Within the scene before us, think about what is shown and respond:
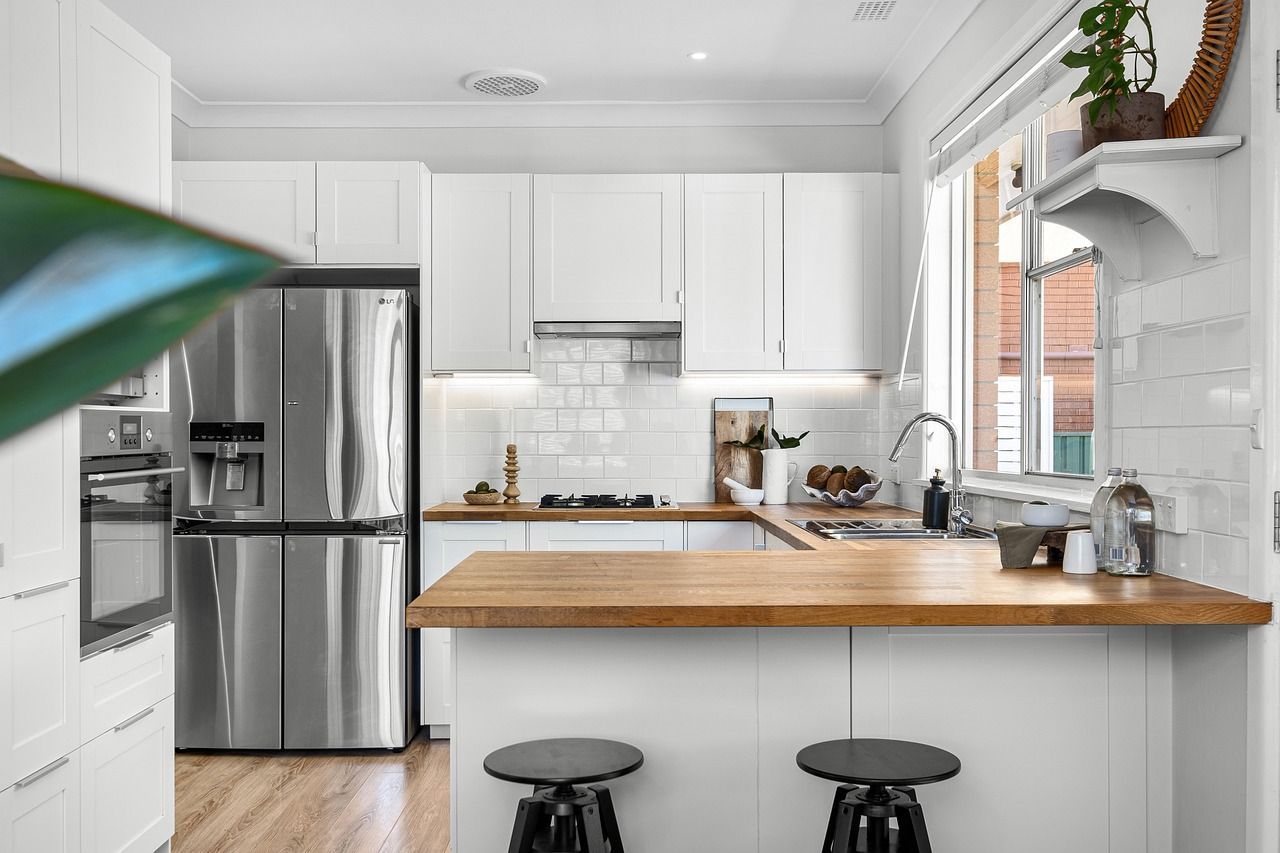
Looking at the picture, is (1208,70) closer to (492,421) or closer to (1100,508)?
(1100,508)

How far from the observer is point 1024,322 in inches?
138

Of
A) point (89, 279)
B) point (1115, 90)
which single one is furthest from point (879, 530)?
point (89, 279)

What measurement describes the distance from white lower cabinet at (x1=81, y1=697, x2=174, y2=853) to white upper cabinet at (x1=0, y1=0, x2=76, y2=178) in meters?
1.40

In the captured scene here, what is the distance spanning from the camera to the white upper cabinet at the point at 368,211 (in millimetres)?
4336

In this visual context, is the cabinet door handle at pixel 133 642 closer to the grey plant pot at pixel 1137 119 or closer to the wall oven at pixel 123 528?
the wall oven at pixel 123 528

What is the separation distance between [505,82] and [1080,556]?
125 inches

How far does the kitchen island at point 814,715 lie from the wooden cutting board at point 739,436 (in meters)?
2.72

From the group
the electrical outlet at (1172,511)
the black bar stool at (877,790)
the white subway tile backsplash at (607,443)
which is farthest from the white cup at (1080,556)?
the white subway tile backsplash at (607,443)

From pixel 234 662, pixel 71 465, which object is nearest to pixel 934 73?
pixel 71 465

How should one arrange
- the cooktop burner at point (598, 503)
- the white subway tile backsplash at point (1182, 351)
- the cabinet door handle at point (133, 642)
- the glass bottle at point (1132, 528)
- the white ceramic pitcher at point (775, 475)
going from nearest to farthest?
the white subway tile backsplash at point (1182, 351)
the glass bottle at point (1132, 528)
the cabinet door handle at point (133, 642)
the cooktop burner at point (598, 503)
the white ceramic pitcher at point (775, 475)

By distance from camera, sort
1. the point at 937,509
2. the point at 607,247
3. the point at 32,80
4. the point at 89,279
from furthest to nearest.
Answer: the point at 607,247
the point at 937,509
the point at 32,80
the point at 89,279

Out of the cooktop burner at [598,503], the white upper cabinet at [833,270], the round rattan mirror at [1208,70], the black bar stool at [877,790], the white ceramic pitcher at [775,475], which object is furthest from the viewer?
the white ceramic pitcher at [775,475]

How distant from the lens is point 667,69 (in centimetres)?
431

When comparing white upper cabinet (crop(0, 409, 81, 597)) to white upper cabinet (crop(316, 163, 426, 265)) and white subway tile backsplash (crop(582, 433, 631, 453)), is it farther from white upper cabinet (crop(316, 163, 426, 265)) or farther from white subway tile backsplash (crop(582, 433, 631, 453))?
white subway tile backsplash (crop(582, 433, 631, 453))
